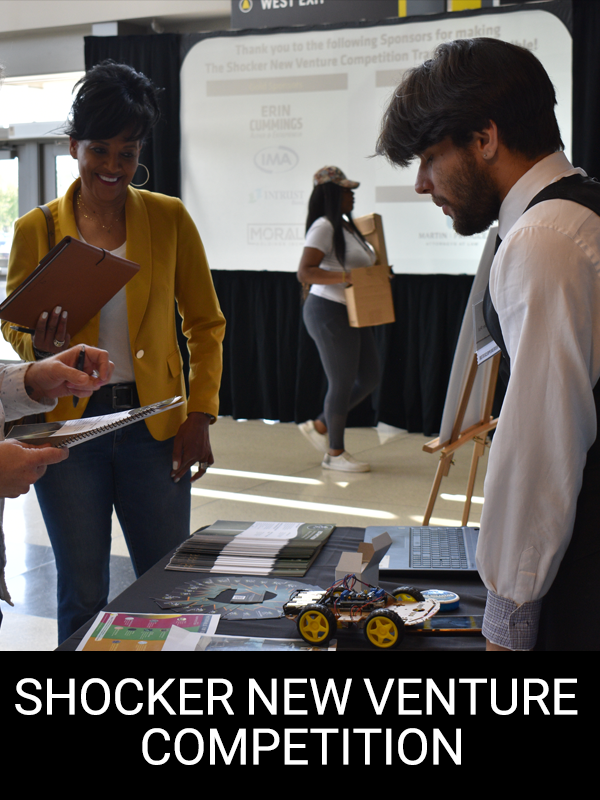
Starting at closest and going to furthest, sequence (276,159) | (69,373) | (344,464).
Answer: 1. (69,373)
2. (344,464)
3. (276,159)

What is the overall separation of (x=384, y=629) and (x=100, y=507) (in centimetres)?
82

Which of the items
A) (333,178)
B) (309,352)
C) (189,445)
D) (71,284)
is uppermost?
(333,178)

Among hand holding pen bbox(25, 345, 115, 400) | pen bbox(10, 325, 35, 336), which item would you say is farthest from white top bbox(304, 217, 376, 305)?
hand holding pen bbox(25, 345, 115, 400)

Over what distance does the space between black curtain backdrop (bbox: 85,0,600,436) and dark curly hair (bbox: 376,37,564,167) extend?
14.3 feet

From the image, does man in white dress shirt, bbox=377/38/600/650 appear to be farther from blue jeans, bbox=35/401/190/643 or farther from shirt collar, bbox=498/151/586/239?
blue jeans, bbox=35/401/190/643

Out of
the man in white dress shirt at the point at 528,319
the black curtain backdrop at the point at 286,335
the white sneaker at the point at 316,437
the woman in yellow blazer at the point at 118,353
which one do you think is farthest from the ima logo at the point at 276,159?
the man in white dress shirt at the point at 528,319

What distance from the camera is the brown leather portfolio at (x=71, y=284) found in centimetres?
156

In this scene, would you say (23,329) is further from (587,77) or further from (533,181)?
(587,77)

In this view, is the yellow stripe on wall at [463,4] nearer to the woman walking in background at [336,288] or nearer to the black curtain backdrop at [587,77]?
the black curtain backdrop at [587,77]

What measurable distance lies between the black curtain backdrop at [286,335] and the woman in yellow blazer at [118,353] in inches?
149

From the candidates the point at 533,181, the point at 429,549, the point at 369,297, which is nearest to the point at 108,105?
the point at 533,181

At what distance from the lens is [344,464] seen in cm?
462

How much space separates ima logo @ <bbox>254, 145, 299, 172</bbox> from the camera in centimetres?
572

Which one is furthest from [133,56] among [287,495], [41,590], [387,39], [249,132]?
[41,590]
